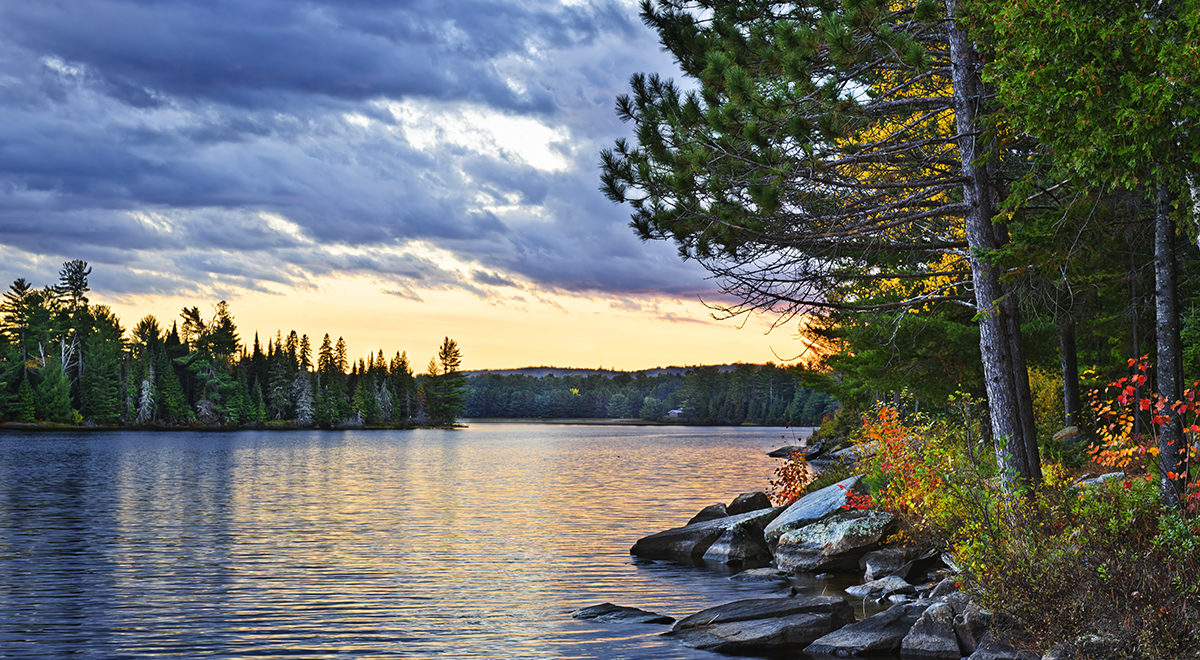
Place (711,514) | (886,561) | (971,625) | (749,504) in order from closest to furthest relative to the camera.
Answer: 1. (971,625)
2. (886,561)
3. (749,504)
4. (711,514)

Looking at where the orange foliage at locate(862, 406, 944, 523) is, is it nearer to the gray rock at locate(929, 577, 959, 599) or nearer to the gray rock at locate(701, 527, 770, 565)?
the gray rock at locate(929, 577, 959, 599)

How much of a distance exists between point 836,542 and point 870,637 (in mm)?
6849

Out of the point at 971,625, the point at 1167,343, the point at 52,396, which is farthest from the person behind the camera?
the point at 52,396

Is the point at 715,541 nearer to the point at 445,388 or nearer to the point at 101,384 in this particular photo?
the point at 101,384

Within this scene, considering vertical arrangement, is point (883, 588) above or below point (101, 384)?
below

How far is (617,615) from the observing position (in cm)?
1518

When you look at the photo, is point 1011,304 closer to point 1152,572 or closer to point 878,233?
point 878,233

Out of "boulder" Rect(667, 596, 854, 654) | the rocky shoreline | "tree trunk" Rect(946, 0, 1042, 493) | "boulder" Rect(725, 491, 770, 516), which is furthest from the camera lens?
"boulder" Rect(725, 491, 770, 516)

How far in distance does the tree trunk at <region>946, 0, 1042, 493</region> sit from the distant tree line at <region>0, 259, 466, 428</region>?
378 ft

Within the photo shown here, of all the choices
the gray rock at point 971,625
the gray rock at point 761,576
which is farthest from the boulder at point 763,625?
the gray rock at point 761,576

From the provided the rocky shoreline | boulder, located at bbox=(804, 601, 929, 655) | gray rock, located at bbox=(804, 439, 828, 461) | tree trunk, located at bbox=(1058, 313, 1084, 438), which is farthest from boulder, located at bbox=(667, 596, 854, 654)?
gray rock, located at bbox=(804, 439, 828, 461)

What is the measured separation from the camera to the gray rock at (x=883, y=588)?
15.6 metres

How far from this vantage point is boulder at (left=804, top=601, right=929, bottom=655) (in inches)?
485

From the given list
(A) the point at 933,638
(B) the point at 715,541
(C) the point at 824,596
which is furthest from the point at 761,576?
(A) the point at 933,638
